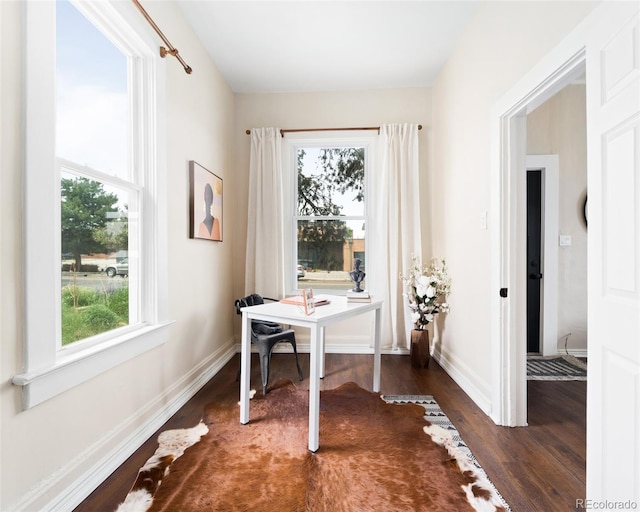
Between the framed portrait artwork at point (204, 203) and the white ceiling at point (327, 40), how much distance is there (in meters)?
0.92

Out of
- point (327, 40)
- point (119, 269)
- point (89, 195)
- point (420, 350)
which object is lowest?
point (420, 350)

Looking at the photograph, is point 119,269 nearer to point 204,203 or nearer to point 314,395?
point 204,203

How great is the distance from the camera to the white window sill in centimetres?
122

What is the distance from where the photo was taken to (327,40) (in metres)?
2.77

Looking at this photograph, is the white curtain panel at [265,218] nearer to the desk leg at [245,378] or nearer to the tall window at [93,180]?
the desk leg at [245,378]

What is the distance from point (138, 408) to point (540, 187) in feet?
13.7

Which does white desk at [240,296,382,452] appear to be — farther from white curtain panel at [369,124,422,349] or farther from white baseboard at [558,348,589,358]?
white baseboard at [558,348,589,358]

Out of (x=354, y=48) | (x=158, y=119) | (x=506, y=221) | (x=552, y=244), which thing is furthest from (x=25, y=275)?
(x=552, y=244)

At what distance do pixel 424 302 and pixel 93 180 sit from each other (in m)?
2.76

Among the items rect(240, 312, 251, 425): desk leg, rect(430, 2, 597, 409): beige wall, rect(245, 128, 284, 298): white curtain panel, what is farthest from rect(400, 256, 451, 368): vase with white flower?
rect(240, 312, 251, 425): desk leg

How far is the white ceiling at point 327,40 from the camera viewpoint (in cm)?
241

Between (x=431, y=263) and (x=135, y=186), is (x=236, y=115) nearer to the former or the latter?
(x=135, y=186)
